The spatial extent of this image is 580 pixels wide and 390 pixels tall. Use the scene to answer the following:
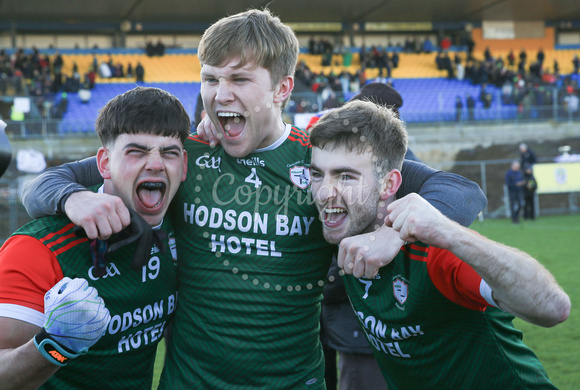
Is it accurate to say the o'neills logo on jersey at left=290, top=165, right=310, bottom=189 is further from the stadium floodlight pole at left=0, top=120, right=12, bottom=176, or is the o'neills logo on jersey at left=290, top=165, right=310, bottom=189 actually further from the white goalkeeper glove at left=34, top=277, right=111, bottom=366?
the stadium floodlight pole at left=0, top=120, right=12, bottom=176

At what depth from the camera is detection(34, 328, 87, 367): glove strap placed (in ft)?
6.93

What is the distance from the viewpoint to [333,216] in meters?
2.84

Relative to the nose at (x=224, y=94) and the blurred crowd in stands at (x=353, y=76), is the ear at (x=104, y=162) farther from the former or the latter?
the blurred crowd in stands at (x=353, y=76)

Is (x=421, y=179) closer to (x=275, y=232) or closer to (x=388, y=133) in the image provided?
(x=388, y=133)

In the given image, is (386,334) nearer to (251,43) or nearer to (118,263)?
(118,263)

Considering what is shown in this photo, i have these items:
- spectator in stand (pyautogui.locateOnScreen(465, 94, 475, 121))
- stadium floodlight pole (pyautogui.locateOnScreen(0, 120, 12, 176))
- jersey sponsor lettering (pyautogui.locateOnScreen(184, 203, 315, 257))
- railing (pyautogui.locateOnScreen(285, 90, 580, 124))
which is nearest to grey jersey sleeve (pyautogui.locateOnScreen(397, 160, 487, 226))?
jersey sponsor lettering (pyautogui.locateOnScreen(184, 203, 315, 257))

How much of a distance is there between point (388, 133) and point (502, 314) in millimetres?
1012

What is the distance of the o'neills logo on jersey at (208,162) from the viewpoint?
3.09 meters

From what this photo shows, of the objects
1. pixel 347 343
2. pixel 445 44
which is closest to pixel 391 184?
pixel 347 343

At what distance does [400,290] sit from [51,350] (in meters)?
1.51

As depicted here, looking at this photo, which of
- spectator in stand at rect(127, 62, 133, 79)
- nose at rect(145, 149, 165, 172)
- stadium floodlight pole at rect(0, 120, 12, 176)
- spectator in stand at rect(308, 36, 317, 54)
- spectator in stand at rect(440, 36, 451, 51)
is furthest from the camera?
spectator in stand at rect(440, 36, 451, 51)

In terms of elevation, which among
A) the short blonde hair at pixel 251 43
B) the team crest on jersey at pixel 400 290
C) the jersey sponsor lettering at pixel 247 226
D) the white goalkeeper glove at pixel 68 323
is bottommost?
the team crest on jersey at pixel 400 290

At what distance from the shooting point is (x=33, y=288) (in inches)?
94.4

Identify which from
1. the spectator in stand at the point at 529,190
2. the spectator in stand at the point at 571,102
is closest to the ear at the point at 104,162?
the spectator in stand at the point at 529,190
